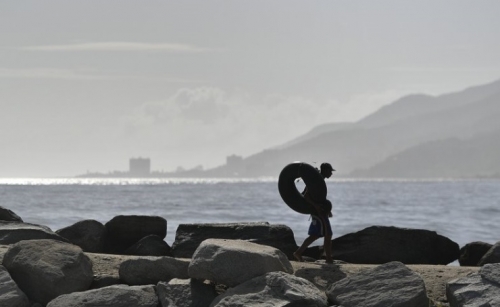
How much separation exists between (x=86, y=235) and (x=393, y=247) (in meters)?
A: 5.79

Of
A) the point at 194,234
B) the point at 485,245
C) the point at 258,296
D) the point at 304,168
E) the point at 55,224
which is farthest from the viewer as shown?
the point at 55,224

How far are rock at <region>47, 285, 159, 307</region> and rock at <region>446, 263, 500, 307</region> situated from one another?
13.6 ft

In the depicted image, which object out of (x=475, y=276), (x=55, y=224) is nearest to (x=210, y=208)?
(x=55, y=224)

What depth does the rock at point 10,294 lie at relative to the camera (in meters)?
14.2

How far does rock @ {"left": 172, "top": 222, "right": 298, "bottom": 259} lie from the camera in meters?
18.2

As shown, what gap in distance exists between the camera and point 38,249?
15.1m

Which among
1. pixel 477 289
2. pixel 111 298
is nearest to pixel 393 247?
pixel 477 289

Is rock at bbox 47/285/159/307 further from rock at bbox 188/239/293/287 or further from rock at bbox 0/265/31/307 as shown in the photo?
rock at bbox 188/239/293/287

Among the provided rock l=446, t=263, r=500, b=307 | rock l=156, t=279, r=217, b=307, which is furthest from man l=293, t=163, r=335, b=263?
rock l=446, t=263, r=500, b=307

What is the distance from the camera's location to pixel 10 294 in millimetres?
14281

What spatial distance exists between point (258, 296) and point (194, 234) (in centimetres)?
508

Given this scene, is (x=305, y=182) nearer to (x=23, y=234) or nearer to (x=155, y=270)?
(x=155, y=270)

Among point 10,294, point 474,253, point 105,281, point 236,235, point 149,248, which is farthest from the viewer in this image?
point 474,253

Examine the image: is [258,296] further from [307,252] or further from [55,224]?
[55,224]
